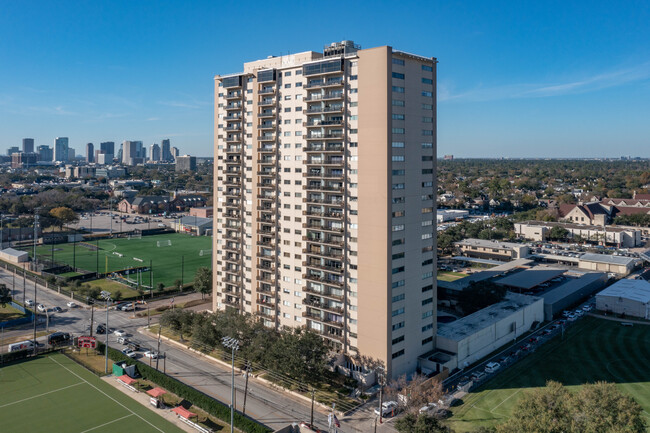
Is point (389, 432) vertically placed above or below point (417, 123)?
below

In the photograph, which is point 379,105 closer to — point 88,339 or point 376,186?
point 376,186

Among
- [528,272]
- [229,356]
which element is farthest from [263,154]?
[528,272]

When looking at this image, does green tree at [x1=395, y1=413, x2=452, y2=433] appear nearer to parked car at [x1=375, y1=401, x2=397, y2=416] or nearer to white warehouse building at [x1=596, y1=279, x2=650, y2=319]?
parked car at [x1=375, y1=401, x2=397, y2=416]

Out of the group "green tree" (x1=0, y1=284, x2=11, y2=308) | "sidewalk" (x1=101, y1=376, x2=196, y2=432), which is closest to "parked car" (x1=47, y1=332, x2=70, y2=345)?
"sidewalk" (x1=101, y1=376, x2=196, y2=432)

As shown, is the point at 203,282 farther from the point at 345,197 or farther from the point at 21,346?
the point at 345,197

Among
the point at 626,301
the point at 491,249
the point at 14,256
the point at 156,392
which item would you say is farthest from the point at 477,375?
the point at 14,256
